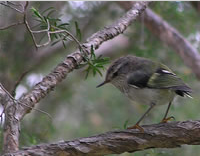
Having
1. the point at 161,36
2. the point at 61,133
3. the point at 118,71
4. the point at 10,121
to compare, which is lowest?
the point at 61,133

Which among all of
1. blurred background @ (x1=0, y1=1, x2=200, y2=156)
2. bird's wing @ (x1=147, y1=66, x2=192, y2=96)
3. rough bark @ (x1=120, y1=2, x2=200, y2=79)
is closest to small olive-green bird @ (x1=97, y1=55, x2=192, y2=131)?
bird's wing @ (x1=147, y1=66, x2=192, y2=96)

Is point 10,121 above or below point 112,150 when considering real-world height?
above

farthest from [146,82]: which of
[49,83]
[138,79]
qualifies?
[49,83]

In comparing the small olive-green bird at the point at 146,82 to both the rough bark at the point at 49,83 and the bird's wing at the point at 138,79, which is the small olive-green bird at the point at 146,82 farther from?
the rough bark at the point at 49,83

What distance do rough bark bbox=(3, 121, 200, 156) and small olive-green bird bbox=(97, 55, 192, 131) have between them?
1.19 ft

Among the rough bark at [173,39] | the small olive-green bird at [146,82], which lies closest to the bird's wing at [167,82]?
the small olive-green bird at [146,82]

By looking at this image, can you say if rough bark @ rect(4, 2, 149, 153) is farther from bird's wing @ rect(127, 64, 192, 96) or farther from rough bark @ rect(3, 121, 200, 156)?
bird's wing @ rect(127, 64, 192, 96)

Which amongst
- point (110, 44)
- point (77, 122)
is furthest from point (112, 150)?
point (77, 122)

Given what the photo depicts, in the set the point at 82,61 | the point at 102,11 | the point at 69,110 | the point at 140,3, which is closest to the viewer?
the point at 82,61

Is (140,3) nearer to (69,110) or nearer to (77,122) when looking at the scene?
(69,110)

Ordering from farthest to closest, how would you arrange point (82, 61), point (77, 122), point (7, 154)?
point (77, 122)
point (82, 61)
point (7, 154)

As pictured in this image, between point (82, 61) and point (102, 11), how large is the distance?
2945mm

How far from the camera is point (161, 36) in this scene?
4578 millimetres

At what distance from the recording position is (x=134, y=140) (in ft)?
7.66
